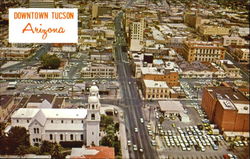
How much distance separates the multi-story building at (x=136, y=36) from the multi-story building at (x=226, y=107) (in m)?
10.9


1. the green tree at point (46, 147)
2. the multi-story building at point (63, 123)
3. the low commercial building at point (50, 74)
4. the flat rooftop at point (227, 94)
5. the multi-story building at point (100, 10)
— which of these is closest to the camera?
the green tree at point (46, 147)

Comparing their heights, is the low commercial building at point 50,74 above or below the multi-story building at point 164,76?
below

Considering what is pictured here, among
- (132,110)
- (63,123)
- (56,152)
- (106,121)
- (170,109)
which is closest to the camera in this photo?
(56,152)

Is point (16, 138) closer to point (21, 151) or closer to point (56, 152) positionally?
point (21, 151)

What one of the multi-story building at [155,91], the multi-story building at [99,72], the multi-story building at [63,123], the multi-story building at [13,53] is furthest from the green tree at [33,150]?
the multi-story building at [13,53]

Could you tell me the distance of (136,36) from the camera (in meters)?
25.2

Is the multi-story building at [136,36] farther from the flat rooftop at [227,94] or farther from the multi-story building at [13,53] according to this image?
the flat rooftop at [227,94]

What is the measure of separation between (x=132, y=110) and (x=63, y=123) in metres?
3.95

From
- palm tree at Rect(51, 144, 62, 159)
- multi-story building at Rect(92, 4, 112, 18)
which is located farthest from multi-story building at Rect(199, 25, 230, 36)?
palm tree at Rect(51, 144, 62, 159)

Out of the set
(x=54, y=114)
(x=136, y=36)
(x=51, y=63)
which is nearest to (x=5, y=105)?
(x=54, y=114)

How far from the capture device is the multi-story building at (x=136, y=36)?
973 inches

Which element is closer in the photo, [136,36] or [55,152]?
[55,152]

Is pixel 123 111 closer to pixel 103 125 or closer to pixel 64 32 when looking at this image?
pixel 103 125

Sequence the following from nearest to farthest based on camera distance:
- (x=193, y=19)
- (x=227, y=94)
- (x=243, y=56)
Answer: (x=227, y=94)
(x=243, y=56)
(x=193, y=19)
